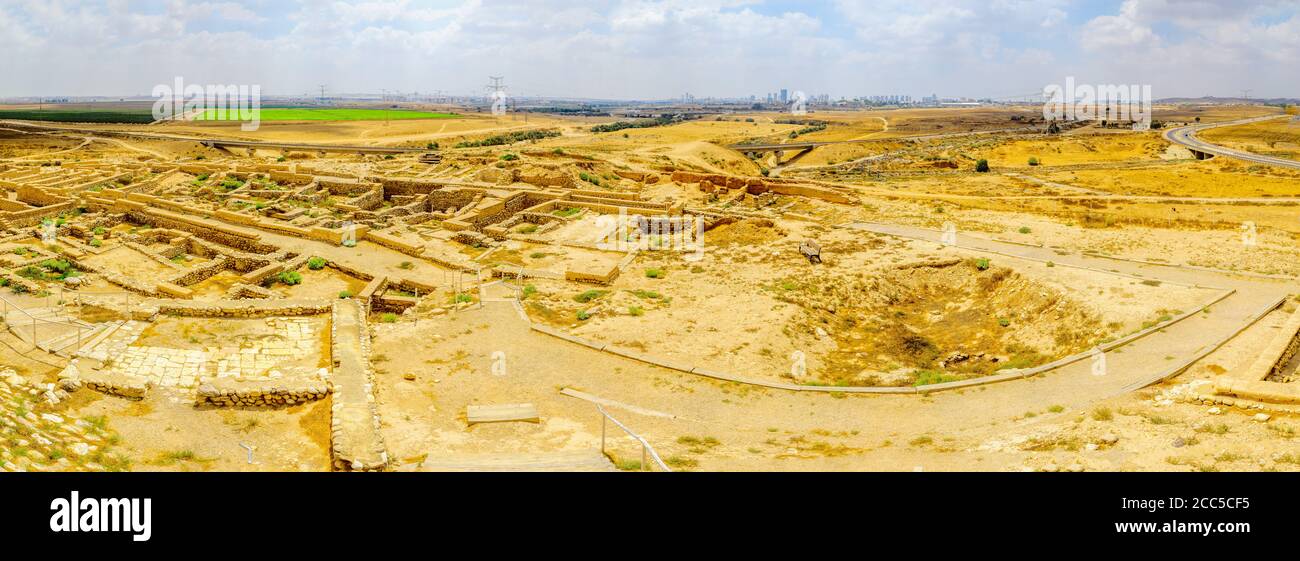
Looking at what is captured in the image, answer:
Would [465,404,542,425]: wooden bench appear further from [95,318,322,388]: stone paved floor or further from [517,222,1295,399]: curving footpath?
[95,318,322,388]: stone paved floor

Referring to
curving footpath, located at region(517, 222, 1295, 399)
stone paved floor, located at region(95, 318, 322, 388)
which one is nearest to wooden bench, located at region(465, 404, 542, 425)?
curving footpath, located at region(517, 222, 1295, 399)

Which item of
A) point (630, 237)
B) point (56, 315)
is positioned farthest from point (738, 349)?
point (56, 315)

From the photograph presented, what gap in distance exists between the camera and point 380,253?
76.0ft

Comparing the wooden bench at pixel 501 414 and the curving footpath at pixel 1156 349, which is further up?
the curving footpath at pixel 1156 349

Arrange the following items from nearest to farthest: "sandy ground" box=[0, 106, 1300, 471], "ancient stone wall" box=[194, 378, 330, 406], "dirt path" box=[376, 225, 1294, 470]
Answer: "sandy ground" box=[0, 106, 1300, 471]
"dirt path" box=[376, 225, 1294, 470]
"ancient stone wall" box=[194, 378, 330, 406]

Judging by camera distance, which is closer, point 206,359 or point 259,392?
point 259,392

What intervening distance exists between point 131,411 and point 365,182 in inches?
1045

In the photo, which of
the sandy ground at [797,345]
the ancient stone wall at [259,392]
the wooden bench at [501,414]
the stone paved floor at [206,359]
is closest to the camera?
the sandy ground at [797,345]

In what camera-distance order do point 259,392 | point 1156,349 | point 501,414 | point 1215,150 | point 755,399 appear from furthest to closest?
point 1215,150 < point 1156,349 < point 755,399 < point 501,414 < point 259,392

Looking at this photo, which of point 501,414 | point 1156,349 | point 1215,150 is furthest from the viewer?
point 1215,150

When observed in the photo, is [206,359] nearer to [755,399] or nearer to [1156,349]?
[755,399]

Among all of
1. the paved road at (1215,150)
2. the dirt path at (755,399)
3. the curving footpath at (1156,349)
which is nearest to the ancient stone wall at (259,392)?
the dirt path at (755,399)

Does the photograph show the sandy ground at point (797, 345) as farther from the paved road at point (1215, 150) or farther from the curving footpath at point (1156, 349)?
the paved road at point (1215, 150)

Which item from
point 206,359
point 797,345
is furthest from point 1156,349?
point 206,359
